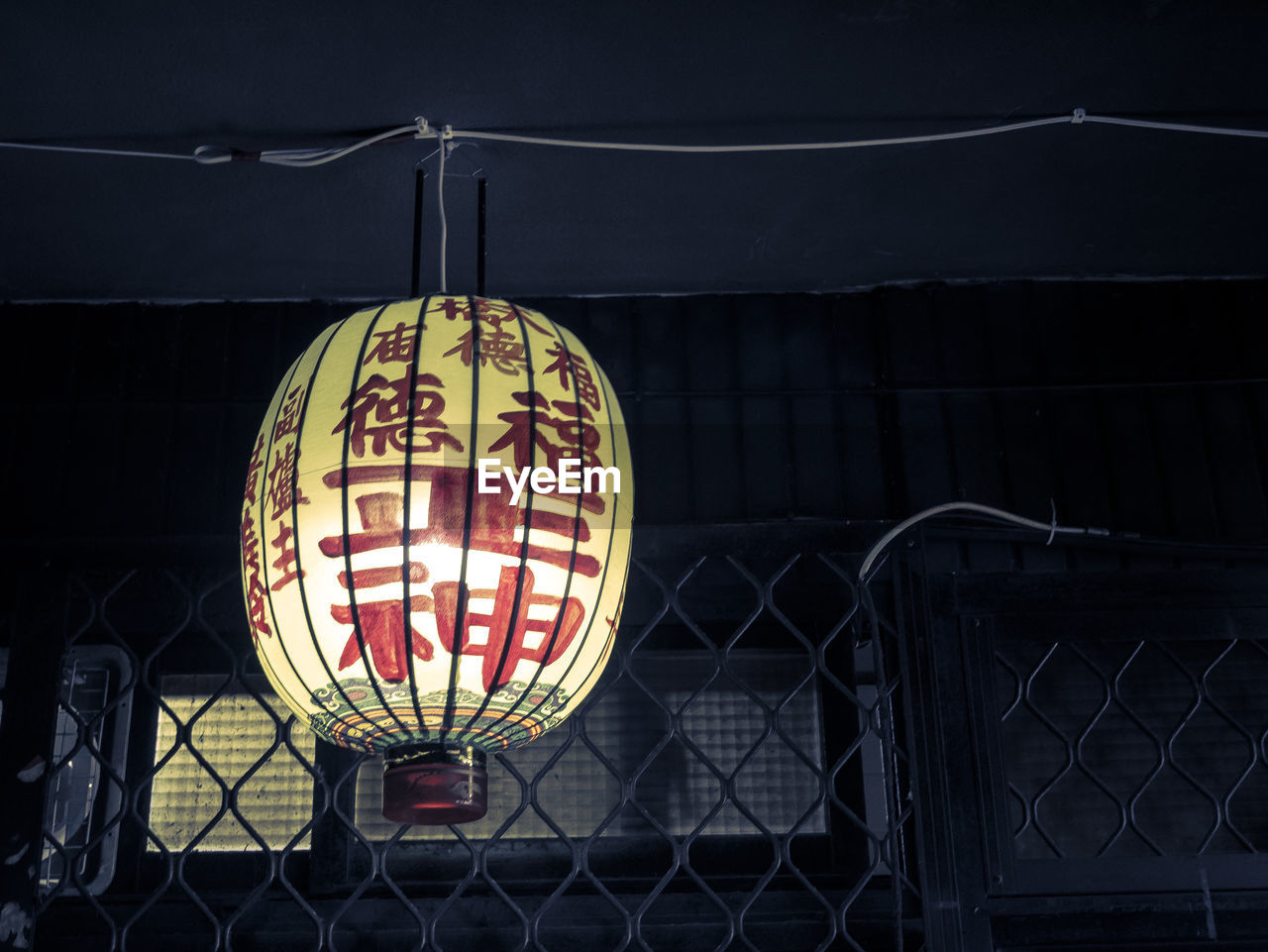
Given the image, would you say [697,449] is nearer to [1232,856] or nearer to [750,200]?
[750,200]

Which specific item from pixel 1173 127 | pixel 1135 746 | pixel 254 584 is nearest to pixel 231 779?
pixel 254 584

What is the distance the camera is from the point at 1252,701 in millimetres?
2672

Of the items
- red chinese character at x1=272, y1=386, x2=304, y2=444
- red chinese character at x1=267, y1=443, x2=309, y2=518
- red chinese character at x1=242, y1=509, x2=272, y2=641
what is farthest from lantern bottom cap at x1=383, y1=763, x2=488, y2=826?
red chinese character at x1=272, y1=386, x2=304, y2=444

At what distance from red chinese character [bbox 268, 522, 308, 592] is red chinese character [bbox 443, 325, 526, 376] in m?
0.34

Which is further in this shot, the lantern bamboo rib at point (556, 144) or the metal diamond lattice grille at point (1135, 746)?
the metal diamond lattice grille at point (1135, 746)

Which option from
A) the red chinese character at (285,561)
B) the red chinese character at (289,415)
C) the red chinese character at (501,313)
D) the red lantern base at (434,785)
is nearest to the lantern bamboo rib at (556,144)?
the red chinese character at (501,313)

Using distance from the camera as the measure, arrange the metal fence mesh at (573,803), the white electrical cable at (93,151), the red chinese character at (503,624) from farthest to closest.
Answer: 1. the metal fence mesh at (573,803)
2. the white electrical cable at (93,151)
3. the red chinese character at (503,624)

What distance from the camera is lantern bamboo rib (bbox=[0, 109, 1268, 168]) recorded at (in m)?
2.28

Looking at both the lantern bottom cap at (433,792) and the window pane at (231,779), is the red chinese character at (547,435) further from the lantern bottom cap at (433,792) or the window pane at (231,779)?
the window pane at (231,779)

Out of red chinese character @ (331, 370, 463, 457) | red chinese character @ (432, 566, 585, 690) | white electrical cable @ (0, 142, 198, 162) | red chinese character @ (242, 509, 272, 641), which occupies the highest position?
white electrical cable @ (0, 142, 198, 162)

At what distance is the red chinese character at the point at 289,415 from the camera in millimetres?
1647

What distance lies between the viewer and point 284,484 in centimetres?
159

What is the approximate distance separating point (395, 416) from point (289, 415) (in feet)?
0.73

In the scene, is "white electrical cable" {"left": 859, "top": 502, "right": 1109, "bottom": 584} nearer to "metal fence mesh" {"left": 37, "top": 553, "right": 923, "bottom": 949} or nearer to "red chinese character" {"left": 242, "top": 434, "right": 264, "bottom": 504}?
"metal fence mesh" {"left": 37, "top": 553, "right": 923, "bottom": 949}
